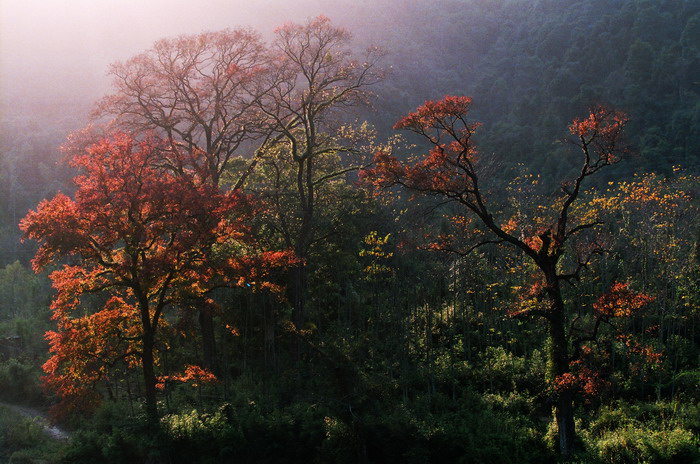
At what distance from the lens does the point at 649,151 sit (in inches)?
1820

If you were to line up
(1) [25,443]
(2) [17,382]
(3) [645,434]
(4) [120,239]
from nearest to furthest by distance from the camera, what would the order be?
(3) [645,434] → (4) [120,239] → (1) [25,443] → (2) [17,382]

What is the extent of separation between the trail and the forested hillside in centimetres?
43

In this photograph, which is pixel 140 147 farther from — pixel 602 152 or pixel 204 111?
pixel 602 152

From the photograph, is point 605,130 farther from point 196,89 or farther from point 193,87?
point 193,87

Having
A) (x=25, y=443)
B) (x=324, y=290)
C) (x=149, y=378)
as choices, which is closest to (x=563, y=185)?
(x=149, y=378)

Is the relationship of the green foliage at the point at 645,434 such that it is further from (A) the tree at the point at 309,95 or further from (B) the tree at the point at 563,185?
(A) the tree at the point at 309,95

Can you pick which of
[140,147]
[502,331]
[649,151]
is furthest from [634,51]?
[140,147]

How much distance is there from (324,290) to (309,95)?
8.02 metres

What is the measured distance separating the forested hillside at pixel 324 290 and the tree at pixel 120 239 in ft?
0.18

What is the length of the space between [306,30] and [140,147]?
7468 millimetres

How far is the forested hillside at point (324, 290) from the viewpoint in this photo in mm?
13234

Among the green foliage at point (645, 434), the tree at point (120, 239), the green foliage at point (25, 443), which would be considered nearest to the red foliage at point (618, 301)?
the green foliage at point (645, 434)

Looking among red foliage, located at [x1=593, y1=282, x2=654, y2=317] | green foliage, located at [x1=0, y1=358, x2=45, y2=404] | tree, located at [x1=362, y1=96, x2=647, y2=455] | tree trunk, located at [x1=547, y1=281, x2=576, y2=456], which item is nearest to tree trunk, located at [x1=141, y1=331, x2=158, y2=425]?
tree, located at [x1=362, y1=96, x2=647, y2=455]

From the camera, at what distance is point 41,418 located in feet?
62.2
